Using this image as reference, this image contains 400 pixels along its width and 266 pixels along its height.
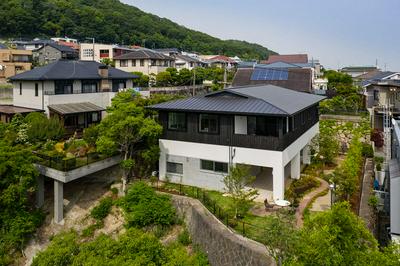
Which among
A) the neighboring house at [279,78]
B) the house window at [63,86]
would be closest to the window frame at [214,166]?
the house window at [63,86]

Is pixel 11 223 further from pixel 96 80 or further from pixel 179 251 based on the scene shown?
pixel 96 80

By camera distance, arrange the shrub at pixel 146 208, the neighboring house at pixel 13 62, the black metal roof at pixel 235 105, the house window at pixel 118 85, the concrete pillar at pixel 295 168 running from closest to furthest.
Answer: the shrub at pixel 146 208, the black metal roof at pixel 235 105, the concrete pillar at pixel 295 168, the house window at pixel 118 85, the neighboring house at pixel 13 62

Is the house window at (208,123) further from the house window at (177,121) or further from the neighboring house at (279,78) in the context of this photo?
the neighboring house at (279,78)

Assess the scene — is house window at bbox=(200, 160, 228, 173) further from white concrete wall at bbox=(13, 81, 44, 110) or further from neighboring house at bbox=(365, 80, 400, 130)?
neighboring house at bbox=(365, 80, 400, 130)

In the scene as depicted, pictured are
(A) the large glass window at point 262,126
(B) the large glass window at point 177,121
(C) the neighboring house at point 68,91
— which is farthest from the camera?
(C) the neighboring house at point 68,91

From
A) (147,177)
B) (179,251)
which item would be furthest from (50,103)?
(179,251)

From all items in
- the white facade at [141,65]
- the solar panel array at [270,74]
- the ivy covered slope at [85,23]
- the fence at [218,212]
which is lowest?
the fence at [218,212]
